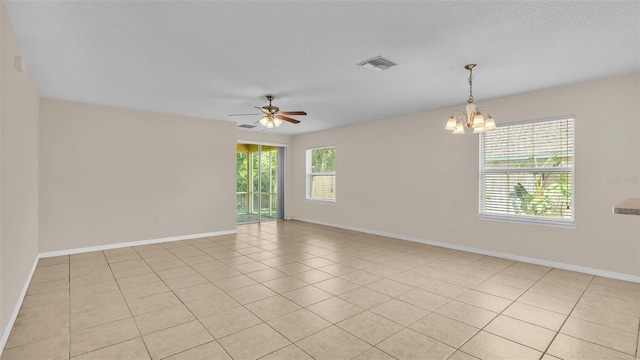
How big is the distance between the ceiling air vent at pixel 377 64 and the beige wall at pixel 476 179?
2.39 meters

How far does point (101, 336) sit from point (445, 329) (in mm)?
2738

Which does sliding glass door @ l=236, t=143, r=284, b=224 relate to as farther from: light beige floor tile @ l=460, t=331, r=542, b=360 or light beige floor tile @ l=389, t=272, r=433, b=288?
light beige floor tile @ l=460, t=331, r=542, b=360

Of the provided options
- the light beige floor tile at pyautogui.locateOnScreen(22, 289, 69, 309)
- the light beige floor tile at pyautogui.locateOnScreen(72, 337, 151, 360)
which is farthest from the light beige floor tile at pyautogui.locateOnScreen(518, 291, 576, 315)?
the light beige floor tile at pyautogui.locateOnScreen(22, 289, 69, 309)

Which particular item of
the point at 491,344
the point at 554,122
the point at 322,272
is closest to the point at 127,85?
the point at 322,272

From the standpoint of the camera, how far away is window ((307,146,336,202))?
773 cm

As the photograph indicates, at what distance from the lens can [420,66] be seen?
3.36m

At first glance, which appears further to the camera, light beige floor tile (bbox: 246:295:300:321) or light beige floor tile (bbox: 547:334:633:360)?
light beige floor tile (bbox: 246:295:300:321)

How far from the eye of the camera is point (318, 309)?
112 inches

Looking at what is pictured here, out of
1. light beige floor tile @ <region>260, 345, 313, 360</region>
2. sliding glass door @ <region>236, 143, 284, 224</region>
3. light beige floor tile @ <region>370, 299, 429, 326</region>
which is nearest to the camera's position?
light beige floor tile @ <region>260, 345, 313, 360</region>

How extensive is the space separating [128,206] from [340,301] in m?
4.38

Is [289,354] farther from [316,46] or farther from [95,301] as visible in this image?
[316,46]

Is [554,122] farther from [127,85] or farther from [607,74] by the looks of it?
[127,85]

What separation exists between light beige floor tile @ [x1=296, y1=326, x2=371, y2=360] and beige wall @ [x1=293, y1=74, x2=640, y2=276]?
3446mm

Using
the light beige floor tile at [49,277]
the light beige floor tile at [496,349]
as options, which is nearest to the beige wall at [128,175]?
the light beige floor tile at [49,277]
